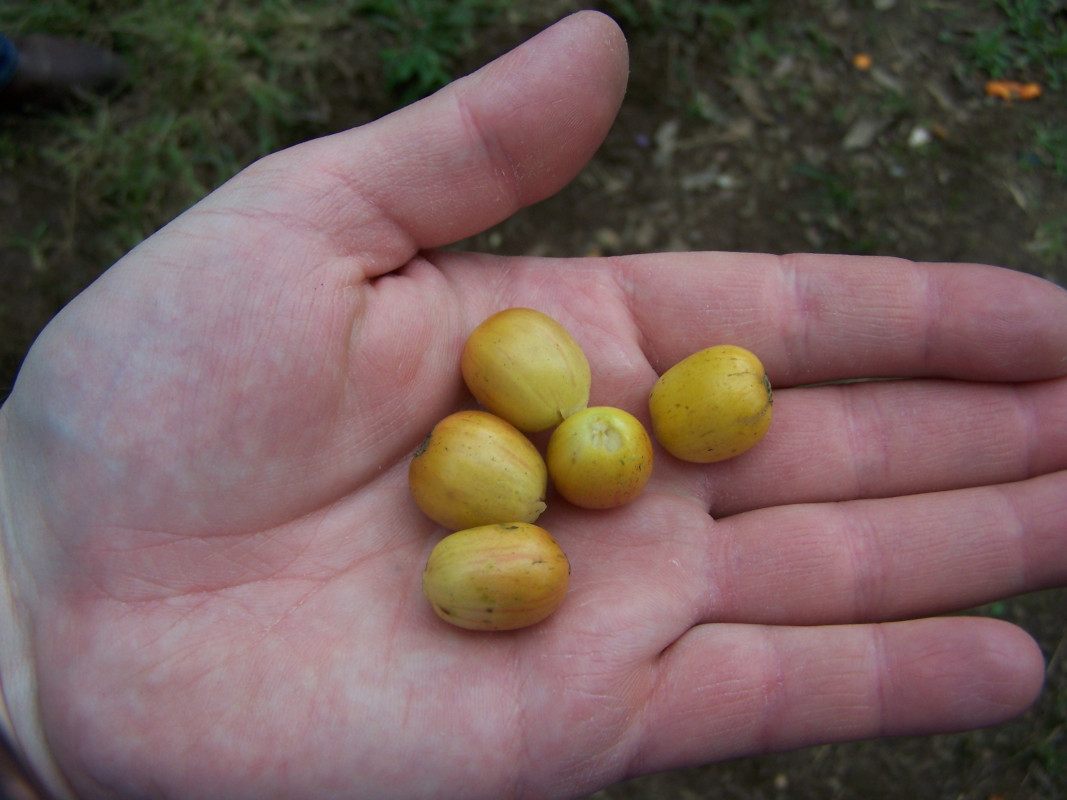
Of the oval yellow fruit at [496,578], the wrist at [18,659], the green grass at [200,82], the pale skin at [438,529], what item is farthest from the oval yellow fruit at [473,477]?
the green grass at [200,82]

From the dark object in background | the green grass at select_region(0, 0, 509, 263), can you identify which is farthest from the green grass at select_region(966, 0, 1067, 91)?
the dark object in background

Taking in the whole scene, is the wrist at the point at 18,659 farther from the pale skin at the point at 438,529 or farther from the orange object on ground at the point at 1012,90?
the orange object on ground at the point at 1012,90

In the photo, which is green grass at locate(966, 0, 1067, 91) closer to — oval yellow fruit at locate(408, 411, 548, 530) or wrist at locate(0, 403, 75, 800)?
oval yellow fruit at locate(408, 411, 548, 530)

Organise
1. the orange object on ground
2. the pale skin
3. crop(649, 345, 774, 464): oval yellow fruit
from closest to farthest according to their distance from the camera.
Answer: the pale skin < crop(649, 345, 774, 464): oval yellow fruit < the orange object on ground

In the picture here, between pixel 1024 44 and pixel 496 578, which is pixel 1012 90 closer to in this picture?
pixel 1024 44

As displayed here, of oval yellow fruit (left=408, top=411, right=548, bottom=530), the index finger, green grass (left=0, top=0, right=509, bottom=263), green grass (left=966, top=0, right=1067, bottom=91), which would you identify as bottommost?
green grass (left=966, top=0, right=1067, bottom=91)

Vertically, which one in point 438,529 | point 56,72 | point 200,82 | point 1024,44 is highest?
point 56,72

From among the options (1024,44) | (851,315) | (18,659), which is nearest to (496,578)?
(18,659)
